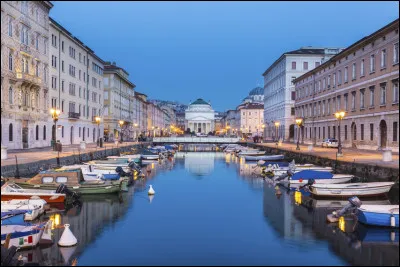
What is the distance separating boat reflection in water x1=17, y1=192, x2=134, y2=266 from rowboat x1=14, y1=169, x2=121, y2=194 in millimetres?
493

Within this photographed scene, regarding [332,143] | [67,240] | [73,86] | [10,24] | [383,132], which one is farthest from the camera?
[73,86]

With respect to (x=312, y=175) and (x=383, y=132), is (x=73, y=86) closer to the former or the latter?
(x=383, y=132)

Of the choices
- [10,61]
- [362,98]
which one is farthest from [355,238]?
[10,61]

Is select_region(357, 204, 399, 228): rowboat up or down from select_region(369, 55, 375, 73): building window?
down

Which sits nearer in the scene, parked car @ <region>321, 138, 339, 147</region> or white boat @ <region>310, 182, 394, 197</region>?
white boat @ <region>310, 182, 394, 197</region>

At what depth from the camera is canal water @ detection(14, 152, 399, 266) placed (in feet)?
55.9

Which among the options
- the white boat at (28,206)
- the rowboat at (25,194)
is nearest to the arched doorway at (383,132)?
the rowboat at (25,194)

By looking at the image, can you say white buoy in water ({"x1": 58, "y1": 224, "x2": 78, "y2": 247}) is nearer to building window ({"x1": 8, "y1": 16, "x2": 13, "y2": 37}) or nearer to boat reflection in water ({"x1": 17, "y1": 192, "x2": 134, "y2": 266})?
boat reflection in water ({"x1": 17, "y1": 192, "x2": 134, "y2": 266})

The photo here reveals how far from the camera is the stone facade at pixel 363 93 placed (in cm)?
4703

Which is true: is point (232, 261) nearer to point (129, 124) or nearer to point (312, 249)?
point (312, 249)

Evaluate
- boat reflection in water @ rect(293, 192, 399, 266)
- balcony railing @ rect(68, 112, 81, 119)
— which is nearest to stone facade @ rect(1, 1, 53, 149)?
balcony railing @ rect(68, 112, 81, 119)

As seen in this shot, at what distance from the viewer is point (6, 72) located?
4806cm

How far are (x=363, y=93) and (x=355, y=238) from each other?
40.1m

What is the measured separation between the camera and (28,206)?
22094 mm
